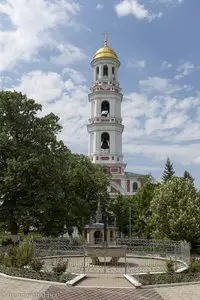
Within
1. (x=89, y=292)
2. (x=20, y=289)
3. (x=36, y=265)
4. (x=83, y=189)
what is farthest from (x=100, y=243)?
(x=83, y=189)

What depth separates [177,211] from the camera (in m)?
31.8

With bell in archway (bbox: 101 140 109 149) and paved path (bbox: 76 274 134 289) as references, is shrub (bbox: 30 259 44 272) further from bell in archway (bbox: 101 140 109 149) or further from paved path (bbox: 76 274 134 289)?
bell in archway (bbox: 101 140 109 149)

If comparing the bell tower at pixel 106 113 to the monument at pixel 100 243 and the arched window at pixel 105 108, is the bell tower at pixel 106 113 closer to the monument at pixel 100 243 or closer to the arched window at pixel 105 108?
the arched window at pixel 105 108

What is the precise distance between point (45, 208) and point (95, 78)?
41467 mm

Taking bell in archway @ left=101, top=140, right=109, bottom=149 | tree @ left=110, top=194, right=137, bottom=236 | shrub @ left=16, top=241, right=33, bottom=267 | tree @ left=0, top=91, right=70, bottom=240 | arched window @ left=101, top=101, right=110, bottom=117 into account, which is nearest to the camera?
shrub @ left=16, top=241, right=33, bottom=267

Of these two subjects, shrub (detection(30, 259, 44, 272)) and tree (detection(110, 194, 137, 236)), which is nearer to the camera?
shrub (detection(30, 259, 44, 272))

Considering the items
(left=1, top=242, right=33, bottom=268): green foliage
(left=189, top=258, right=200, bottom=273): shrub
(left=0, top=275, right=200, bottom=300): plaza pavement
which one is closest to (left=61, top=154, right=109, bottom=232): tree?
(left=1, top=242, right=33, bottom=268): green foliage

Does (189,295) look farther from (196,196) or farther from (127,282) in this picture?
(196,196)

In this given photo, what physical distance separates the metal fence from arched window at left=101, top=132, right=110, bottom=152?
123ft

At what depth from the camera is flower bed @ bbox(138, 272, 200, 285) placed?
14402 mm

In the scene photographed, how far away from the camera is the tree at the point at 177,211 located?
30.9 metres

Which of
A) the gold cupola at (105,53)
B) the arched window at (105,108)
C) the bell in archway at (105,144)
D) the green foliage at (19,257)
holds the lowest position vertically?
the green foliage at (19,257)

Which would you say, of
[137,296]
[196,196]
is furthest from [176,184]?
[137,296]

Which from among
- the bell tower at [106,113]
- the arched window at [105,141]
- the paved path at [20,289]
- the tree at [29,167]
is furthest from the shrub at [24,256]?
the arched window at [105,141]
